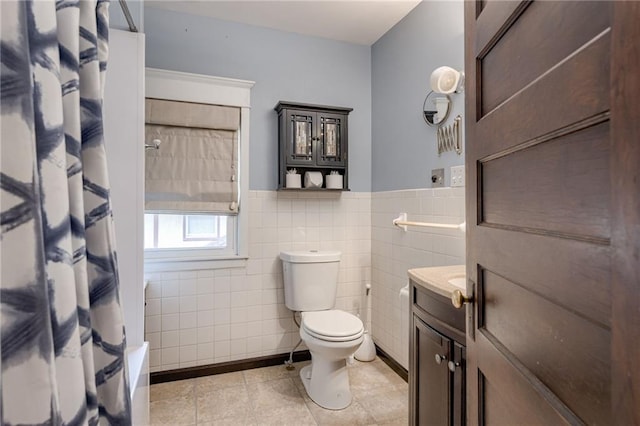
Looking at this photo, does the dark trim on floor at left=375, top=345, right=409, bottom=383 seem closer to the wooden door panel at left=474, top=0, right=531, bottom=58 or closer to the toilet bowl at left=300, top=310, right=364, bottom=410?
the toilet bowl at left=300, top=310, right=364, bottom=410

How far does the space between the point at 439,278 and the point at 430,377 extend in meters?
0.37

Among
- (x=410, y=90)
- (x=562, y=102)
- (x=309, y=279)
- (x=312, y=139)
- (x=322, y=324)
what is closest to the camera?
(x=562, y=102)

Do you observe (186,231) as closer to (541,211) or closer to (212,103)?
(212,103)

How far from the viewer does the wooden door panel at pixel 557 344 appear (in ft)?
1.36

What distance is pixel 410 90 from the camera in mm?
2201

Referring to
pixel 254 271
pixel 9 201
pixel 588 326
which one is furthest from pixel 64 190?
pixel 254 271

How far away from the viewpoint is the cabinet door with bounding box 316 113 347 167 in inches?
96.0

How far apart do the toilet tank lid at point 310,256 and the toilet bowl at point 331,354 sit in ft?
1.34

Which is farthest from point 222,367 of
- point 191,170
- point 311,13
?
point 311,13

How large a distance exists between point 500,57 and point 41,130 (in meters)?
0.82


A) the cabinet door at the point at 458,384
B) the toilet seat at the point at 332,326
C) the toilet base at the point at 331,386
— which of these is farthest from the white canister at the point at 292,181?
the cabinet door at the point at 458,384

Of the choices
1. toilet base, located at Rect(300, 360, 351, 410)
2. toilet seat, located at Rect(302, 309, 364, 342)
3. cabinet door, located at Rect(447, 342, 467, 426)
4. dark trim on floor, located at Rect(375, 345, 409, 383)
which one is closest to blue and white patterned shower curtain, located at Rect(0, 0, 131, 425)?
cabinet door, located at Rect(447, 342, 467, 426)

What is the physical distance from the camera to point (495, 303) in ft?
2.33

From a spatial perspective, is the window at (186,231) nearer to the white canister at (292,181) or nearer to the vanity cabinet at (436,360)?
the white canister at (292,181)
